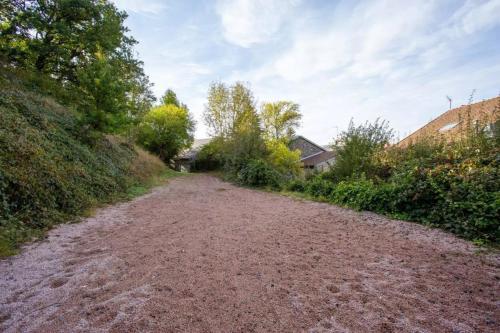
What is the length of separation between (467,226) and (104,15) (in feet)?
55.1

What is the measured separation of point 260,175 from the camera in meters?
12.9

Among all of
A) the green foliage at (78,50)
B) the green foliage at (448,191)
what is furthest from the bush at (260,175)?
the green foliage at (78,50)

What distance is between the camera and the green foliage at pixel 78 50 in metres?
9.28

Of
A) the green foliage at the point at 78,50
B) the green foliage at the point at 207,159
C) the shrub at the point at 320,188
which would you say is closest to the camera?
the shrub at the point at 320,188

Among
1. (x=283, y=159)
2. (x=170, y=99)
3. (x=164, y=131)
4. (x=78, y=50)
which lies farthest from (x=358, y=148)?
(x=170, y=99)

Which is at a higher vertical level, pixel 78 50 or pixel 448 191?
pixel 78 50

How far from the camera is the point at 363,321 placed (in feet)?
6.83

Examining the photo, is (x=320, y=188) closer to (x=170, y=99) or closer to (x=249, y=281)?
(x=249, y=281)

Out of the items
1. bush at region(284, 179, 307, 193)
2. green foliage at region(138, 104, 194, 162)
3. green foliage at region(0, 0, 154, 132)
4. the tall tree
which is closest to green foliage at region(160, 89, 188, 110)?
green foliage at region(138, 104, 194, 162)

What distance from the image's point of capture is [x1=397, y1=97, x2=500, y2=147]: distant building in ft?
21.7

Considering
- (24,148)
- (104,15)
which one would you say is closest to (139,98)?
(104,15)

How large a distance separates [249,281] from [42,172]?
5.34 meters

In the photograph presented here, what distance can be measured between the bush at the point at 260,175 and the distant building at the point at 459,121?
5.74 metres

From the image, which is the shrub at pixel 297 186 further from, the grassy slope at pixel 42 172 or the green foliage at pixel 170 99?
the green foliage at pixel 170 99
